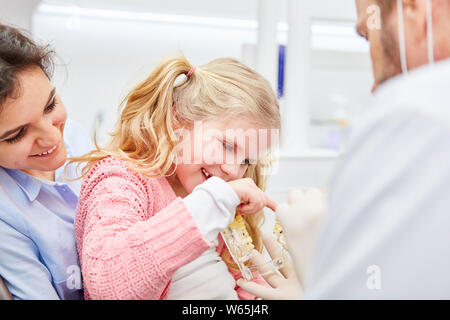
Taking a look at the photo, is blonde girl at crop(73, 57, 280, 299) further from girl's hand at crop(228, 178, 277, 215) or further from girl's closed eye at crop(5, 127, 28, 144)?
girl's closed eye at crop(5, 127, 28, 144)

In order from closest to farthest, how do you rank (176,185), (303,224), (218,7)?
(303,224)
(176,185)
(218,7)

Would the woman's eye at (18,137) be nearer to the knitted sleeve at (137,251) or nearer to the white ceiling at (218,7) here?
the knitted sleeve at (137,251)

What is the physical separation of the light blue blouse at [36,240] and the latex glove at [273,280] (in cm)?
29

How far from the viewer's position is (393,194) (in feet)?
1.18

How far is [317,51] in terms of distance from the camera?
7.48 feet

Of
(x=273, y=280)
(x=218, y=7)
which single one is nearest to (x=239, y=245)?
(x=273, y=280)

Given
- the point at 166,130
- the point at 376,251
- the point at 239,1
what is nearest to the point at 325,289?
the point at 376,251

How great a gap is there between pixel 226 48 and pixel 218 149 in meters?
1.59

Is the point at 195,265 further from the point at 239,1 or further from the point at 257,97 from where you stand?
the point at 239,1

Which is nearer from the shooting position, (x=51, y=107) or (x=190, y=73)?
(x=51, y=107)

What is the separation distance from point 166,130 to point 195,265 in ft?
0.79

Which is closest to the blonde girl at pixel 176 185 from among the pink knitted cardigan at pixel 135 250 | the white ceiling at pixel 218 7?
the pink knitted cardigan at pixel 135 250

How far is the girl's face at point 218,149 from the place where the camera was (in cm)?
76

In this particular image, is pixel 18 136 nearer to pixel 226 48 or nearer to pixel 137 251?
pixel 137 251
